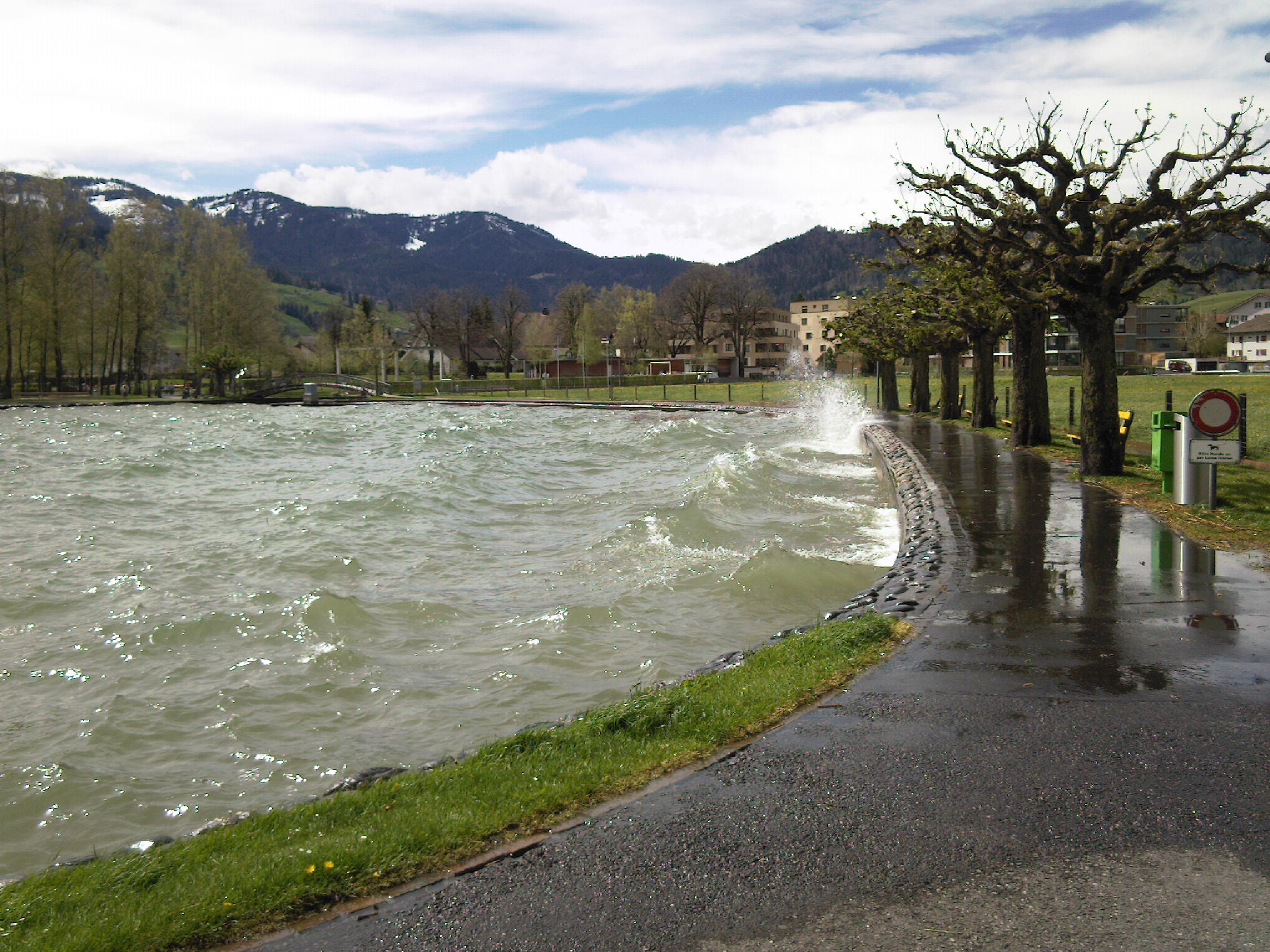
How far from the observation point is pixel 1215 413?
12.9 m

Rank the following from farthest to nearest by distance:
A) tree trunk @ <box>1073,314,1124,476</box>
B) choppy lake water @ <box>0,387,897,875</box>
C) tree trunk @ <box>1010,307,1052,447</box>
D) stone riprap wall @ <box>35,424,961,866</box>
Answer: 1. tree trunk @ <box>1010,307,1052,447</box>
2. tree trunk @ <box>1073,314,1124,476</box>
3. choppy lake water @ <box>0,387,897,875</box>
4. stone riprap wall @ <box>35,424,961,866</box>

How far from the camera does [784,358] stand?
15100 cm

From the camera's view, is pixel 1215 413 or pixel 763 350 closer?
pixel 1215 413

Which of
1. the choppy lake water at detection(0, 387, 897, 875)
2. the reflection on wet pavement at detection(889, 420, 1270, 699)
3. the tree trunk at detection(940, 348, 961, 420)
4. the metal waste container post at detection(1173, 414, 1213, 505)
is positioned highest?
the tree trunk at detection(940, 348, 961, 420)

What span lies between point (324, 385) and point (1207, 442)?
8530cm

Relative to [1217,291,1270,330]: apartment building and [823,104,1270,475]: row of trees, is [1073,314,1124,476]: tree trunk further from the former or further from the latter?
[1217,291,1270,330]: apartment building

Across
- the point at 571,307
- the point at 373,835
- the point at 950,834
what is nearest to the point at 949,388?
the point at 950,834

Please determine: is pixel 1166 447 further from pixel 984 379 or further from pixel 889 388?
pixel 889 388

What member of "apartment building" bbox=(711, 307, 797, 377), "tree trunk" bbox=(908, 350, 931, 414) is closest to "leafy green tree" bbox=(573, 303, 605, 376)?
"apartment building" bbox=(711, 307, 797, 377)

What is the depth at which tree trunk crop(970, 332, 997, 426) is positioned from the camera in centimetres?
3116

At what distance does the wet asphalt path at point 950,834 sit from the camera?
372cm

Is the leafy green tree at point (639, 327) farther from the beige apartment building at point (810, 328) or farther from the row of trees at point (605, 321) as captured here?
the beige apartment building at point (810, 328)

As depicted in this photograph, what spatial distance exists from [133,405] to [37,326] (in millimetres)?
12026

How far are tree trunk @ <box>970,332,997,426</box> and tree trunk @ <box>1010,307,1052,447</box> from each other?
6.10 meters
